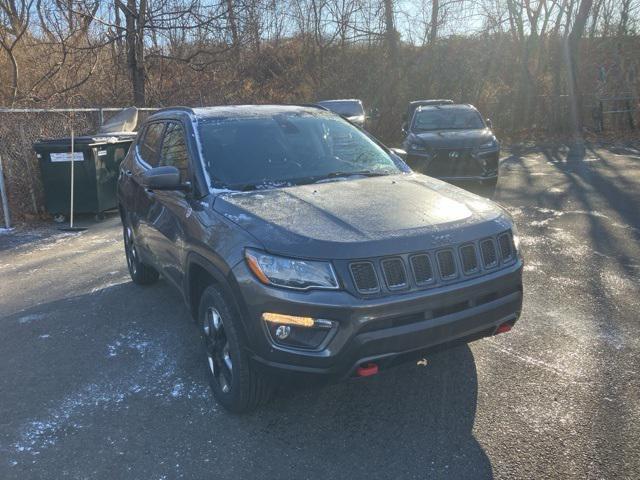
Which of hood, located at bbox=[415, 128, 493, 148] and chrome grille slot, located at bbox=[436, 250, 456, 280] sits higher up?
hood, located at bbox=[415, 128, 493, 148]

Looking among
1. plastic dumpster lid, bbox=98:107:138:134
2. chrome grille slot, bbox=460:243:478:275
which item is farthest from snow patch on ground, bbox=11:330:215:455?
plastic dumpster lid, bbox=98:107:138:134

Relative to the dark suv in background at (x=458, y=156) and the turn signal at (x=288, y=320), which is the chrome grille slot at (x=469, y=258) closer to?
the turn signal at (x=288, y=320)

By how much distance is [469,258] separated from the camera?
9.65 ft

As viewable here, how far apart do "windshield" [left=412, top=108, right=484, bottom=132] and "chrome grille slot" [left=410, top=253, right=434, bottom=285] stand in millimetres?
9095

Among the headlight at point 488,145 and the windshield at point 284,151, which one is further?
the headlight at point 488,145

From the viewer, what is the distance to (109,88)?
17.0 m

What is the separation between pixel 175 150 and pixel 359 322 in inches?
92.7

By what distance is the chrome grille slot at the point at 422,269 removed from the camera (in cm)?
277

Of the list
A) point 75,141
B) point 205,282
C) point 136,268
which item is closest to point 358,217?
point 205,282

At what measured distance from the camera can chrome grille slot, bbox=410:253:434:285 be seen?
2.77 meters

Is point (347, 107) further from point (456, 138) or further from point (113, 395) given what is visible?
point (113, 395)

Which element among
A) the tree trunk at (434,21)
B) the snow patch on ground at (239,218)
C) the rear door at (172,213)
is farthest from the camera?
the tree trunk at (434,21)

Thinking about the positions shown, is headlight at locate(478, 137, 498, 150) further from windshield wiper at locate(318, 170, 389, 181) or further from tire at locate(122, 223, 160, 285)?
tire at locate(122, 223, 160, 285)

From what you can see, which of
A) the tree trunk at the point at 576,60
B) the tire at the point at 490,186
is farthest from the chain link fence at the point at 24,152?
the tree trunk at the point at 576,60
